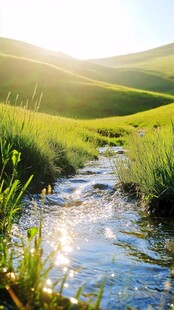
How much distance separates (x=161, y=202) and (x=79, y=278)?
3447 mm

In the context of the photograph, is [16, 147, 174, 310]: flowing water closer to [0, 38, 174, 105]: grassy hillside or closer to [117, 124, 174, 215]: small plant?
[117, 124, 174, 215]: small plant

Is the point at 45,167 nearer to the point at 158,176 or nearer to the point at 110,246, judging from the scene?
the point at 158,176

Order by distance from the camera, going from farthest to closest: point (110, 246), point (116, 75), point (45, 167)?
point (116, 75), point (45, 167), point (110, 246)

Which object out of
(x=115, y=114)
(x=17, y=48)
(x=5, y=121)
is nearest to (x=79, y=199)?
(x=5, y=121)

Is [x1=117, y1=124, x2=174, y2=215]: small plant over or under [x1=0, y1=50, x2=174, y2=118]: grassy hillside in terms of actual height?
over

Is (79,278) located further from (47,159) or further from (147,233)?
(47,159)

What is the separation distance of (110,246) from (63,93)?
50707 mm

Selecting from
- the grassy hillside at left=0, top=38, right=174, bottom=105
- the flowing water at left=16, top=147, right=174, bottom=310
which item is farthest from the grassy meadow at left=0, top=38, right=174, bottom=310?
the grassy hillside at left=0, top=38, right=174, bottom=105

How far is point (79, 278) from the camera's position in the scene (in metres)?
3.62

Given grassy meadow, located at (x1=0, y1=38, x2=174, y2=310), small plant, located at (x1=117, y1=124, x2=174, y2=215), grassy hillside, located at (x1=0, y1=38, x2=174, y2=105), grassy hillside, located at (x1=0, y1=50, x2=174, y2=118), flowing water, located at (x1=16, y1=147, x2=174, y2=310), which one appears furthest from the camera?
grassy hillside, located at (x1=0, y1=38, x2=174, y2=105)

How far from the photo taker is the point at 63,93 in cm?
5472

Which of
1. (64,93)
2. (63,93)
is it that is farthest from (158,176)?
(64,93)

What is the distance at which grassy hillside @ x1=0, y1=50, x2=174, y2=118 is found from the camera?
169 ft

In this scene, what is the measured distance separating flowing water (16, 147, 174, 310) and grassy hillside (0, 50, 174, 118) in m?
41.2
